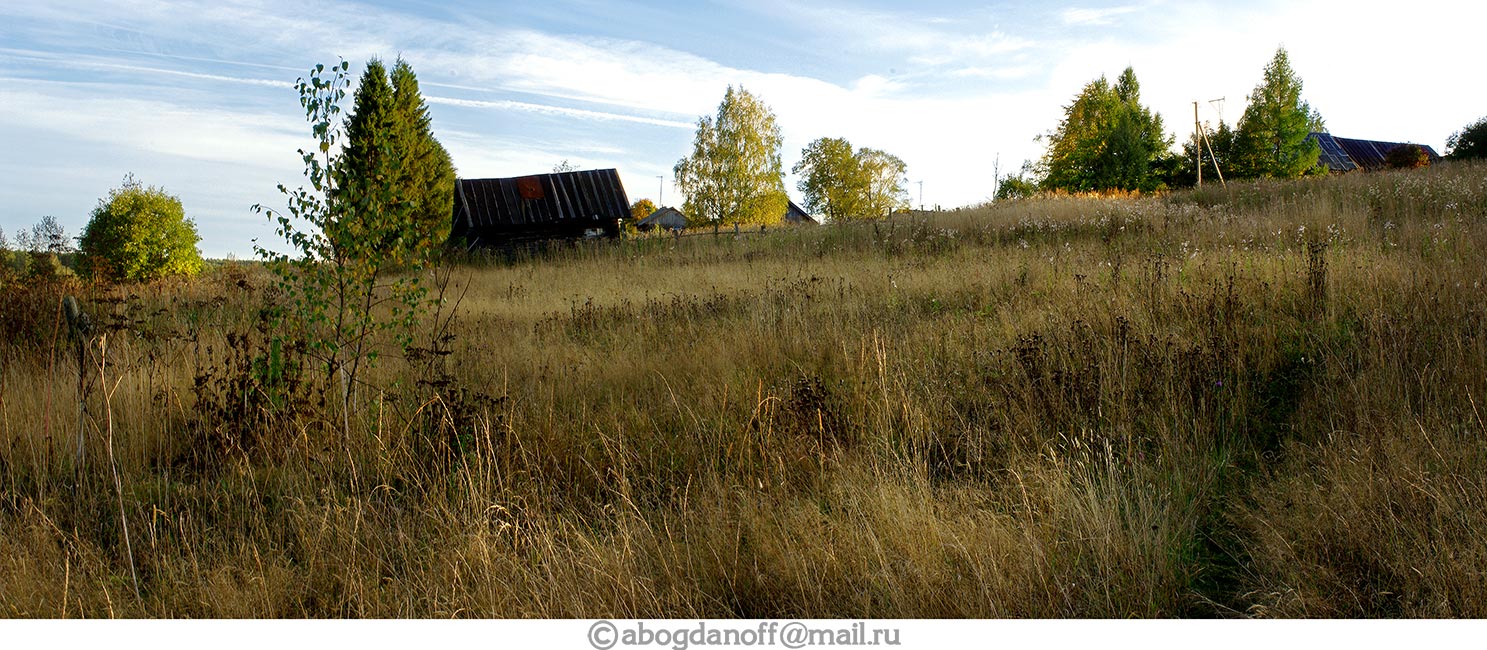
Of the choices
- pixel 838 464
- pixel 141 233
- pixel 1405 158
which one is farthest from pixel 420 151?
pixel 1405 158

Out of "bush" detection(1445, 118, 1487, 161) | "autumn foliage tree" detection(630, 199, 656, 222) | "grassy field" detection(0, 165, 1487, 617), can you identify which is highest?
"autumn foliage tree" detection(630, 199, 656, 222)

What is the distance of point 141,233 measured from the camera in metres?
34.5

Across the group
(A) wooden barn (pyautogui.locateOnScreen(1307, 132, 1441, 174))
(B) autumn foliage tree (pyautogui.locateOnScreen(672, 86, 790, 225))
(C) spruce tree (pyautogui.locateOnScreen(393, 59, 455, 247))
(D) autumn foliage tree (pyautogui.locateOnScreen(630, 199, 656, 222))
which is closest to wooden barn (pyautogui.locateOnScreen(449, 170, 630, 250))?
(C) spruce tree (pyautogui.locateOnScreen(393, 59, 455, 247))

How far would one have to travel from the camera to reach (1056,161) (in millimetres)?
40969

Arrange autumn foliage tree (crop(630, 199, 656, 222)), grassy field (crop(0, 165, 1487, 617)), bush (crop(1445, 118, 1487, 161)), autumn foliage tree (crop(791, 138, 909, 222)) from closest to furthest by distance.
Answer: grassy field (crop(0, 165, 1487, 617))
bush (crop(1445, 118, 1487, 161))
autumn foliage tree (crop(791, 138, 909, 222))
autumn foliage tree (crop(630, 199, 656, 222))

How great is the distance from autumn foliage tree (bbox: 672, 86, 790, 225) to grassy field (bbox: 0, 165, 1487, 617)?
34.3m

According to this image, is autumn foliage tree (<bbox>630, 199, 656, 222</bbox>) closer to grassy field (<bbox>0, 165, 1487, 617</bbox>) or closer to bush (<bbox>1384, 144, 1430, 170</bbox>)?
bush (<bbox>1384, 144, 1430, 170</bbox>)

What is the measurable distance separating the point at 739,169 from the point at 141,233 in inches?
1112

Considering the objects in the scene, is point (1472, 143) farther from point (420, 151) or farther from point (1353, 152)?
point (420, 151)

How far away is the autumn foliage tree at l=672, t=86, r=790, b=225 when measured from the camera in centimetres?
4184

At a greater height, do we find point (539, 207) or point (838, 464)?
point (539, 207)

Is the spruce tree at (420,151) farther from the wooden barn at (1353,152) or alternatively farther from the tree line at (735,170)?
the wooden barn at (1353,152)

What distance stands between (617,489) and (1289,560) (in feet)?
9.73

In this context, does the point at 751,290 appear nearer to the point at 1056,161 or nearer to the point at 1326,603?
the point at 1326,603
